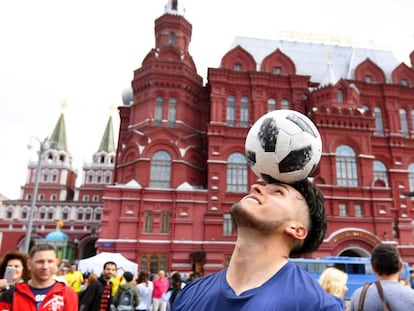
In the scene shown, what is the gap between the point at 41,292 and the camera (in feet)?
10.8

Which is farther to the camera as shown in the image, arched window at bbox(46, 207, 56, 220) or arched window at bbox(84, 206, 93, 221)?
arched window at bbox(84, 206, 93, 221)

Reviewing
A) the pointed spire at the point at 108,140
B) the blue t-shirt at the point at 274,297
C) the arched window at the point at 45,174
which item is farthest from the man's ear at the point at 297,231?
the pointed spire at the point at 108,140

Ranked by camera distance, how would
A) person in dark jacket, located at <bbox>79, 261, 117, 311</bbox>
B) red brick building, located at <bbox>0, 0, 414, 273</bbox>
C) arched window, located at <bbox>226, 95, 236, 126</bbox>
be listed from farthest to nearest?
arched window, located at <bbox>226, 95, 236, 126</bbox> → red brick building, located at <bbox>0, 0, 414, 273</bbox> → person in dark jacket, located at <bbox>79, 261, 117, 311</bbox>

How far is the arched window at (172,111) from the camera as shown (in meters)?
25.0

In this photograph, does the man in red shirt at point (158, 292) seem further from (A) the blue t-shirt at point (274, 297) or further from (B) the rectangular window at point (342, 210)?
(B) the rectangular window at point (342, 210)

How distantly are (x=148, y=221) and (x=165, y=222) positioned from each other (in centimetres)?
107

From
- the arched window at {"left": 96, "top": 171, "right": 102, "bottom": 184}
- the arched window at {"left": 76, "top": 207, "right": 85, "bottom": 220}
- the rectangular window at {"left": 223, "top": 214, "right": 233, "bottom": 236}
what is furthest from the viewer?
the arched window at {"left": 96, "top": 171, "right": 102, "bottom": 184}

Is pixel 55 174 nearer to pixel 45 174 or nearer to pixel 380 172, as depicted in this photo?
pixel 45 174

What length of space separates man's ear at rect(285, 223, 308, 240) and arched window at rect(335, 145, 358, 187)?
2364 centimetres

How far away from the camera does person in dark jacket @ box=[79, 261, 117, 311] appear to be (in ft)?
19.1

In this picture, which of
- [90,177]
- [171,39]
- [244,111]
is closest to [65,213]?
[90,177]

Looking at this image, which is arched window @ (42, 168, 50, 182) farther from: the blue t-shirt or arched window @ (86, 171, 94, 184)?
the blue t-shirt

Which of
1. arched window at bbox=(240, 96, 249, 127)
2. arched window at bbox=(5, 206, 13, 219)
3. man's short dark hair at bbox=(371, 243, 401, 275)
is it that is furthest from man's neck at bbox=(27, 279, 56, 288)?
arched window at bbox=(5, 206, 13, 219)

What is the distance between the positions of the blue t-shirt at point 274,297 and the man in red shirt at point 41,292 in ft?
7.32
